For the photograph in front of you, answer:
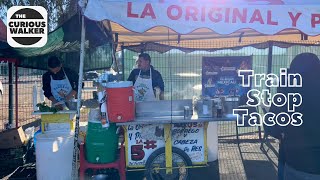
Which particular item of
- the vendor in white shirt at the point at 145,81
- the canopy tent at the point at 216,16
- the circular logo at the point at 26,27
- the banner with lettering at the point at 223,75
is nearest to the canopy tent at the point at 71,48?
the circular logo at the point at 26,27

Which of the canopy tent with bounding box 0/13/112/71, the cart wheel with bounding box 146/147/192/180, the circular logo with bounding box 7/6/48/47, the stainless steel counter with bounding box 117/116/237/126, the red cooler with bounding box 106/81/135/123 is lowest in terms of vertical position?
the cart wheel with bounding box 146/147/192/180

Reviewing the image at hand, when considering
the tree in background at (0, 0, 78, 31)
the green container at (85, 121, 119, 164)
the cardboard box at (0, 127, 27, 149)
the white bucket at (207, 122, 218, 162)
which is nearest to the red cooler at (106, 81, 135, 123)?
the green container at (85, 121, 119, 164)

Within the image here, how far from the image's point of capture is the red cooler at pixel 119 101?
4055mm

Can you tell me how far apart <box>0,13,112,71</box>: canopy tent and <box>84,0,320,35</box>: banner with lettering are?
984mm

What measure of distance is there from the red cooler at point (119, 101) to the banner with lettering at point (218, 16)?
0.73m

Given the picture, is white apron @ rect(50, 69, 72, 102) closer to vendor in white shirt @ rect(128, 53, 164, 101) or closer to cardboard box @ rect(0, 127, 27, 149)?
cardboard box @ rect(0, 127, 27, 149)

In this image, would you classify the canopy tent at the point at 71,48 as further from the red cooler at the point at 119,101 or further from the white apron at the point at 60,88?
the red cooler at the point at 119,101

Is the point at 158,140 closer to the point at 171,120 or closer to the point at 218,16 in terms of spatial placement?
the point at 171,120

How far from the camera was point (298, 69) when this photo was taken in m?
2.79

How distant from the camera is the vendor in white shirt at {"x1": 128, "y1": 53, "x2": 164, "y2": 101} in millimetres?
5738

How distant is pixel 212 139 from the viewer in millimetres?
5258

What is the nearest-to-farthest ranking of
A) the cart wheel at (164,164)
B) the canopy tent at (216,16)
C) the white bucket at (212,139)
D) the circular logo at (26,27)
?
the canopy tent at (216,16) < the cart wheel at (164,164) < the white bucket at (212,139) < the circular logo at (26,27)

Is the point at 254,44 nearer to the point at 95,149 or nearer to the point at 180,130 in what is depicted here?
the point at 180,130

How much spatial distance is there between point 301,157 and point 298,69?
0.72 meters
